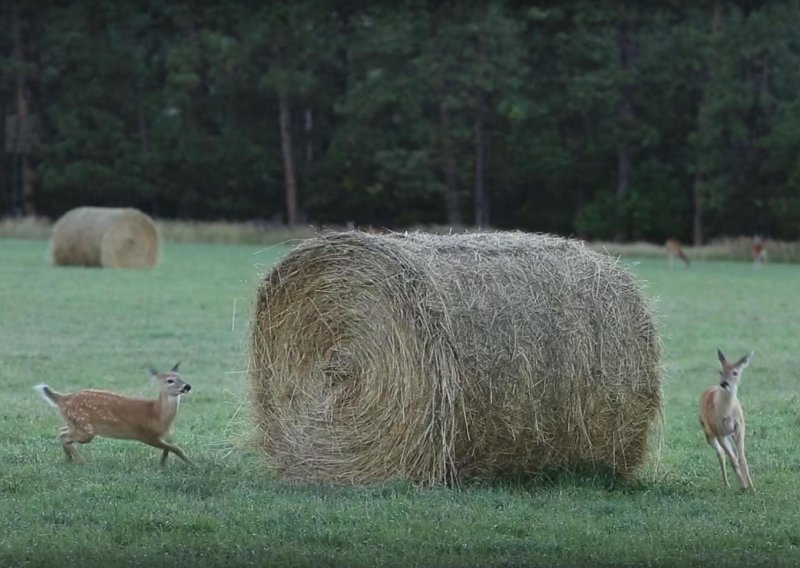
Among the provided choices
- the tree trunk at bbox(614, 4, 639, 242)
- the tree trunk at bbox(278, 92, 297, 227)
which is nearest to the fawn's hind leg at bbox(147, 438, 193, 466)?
the tree trunk at bbox(614, 4, 639, 242)

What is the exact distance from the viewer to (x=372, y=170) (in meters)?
54.6

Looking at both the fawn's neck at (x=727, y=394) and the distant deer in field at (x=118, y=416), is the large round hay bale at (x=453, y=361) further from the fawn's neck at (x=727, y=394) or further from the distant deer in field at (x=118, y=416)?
the distant deer in field at (x=118, y=416)

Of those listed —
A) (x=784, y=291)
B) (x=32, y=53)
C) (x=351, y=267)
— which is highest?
(x=32, y=53)

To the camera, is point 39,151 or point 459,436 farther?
point 39,151

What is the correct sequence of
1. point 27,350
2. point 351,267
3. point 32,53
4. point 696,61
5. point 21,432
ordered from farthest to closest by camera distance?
point 696,61 → point 32,53 → point 27,350 → point 21,432 → point 351,267

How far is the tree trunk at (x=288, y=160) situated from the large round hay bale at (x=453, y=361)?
4381 centimetres

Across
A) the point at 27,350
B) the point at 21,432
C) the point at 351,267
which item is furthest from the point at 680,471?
the point at 27,350

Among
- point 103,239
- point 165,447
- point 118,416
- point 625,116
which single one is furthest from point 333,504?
point 625,116

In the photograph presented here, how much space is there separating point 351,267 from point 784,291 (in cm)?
2202

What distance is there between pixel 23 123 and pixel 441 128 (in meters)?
14.3

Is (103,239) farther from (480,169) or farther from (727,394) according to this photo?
(727,394)

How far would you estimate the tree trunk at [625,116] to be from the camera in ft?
161

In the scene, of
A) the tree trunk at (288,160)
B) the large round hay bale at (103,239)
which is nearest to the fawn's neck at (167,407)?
the large round hay bale at (103,239)

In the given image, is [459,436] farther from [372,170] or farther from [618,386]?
[372,170]
